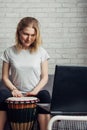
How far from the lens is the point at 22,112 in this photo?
7.14 feet

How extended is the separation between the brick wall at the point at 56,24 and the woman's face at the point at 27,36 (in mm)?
1553

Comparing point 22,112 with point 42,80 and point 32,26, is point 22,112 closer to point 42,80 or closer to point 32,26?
point 42,80

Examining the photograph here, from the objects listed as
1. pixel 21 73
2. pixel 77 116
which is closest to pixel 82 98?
pixel 77 116

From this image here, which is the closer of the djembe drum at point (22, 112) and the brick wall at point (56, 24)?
the djembe drum at point (22, 112)

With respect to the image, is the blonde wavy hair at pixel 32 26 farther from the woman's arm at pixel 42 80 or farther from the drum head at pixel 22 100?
the drum head at pixel 22 100

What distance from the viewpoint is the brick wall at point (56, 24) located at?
398 cm

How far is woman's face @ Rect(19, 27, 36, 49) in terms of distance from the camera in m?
2.42

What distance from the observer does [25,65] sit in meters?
2.49

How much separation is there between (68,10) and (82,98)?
2.46 m

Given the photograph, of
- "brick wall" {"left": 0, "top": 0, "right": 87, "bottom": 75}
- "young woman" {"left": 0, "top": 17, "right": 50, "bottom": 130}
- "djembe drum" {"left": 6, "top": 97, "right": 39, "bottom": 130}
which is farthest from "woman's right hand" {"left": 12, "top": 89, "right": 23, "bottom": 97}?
"brick wall" {"left": 0, "top": 0, "right": 87, "bottom": 75}

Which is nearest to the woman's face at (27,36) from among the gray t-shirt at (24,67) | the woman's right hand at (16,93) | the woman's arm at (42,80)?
the gray t-shirt at (24,67)

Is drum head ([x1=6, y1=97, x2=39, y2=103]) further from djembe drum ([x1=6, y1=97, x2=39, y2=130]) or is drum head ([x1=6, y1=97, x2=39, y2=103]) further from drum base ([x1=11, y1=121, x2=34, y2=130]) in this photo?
drum base ([x1=11, y1=121, x2=34, y2=130])

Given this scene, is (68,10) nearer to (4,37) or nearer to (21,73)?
(4,37)

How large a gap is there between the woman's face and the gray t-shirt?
0.12 meters
